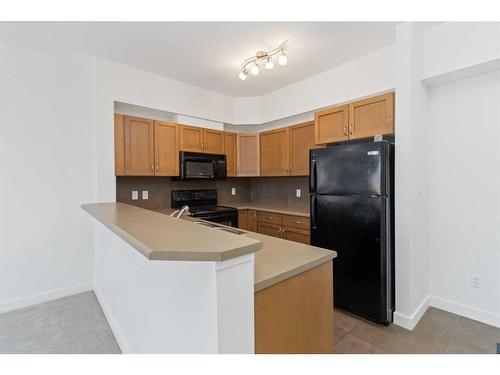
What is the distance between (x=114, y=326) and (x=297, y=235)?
2183 millimetres

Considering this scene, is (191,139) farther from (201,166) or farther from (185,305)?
(185,305)

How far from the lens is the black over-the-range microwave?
3.48m

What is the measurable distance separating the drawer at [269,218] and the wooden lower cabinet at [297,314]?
2112 mm

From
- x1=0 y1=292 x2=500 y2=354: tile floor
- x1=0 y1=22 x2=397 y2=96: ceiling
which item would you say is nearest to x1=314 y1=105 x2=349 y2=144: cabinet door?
x1=0 y1=22 x2=397 y2=96: ceiling

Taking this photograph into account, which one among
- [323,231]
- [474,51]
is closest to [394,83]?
[474,51]

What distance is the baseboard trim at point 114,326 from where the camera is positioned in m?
1.81

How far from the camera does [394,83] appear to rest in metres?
2.47

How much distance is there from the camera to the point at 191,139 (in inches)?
142

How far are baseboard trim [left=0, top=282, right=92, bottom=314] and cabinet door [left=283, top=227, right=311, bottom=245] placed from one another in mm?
2431

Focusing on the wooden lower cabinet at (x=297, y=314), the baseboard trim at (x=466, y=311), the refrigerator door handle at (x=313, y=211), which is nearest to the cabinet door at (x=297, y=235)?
the refrigerator door handle at (x=313, y=211)

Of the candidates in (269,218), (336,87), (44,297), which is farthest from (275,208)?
(44,297)

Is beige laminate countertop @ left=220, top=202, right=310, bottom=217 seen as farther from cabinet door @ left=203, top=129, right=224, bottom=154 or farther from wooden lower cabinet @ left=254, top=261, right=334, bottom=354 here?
wooden lower cabinet @ left=254, top=261, right=334, bottom=354

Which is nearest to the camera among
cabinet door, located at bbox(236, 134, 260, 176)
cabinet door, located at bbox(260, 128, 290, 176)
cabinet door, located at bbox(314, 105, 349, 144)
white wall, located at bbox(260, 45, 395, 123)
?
white wall, located at bbox(260, 45, 395, 123)

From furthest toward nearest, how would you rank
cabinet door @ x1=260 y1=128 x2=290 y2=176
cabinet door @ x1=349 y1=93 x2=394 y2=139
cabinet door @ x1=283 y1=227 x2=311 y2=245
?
cabinet door @ x1=260 y1=128 x2=290 y2=176
cabinet door @ x1=283 y1=227 x2=311 y2=245
cabinet door @ x1=349 y1=93 x2=394 y2=139
